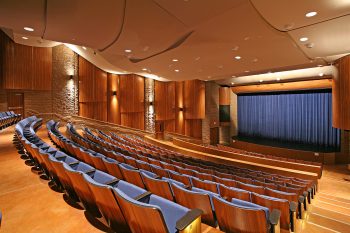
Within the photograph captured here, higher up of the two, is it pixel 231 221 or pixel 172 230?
pixel 172 230

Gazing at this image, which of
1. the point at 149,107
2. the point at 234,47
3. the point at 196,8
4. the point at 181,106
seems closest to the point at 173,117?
the point at 181,106

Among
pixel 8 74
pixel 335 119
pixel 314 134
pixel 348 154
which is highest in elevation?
pixel 8 74

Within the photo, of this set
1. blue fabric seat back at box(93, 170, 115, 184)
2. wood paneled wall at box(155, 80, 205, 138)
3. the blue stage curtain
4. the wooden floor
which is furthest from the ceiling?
wood paneled wall at box(155, 80, 205, 138)

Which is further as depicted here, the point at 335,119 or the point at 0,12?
the point at 335,119

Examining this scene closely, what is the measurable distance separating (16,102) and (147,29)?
20.0 ft

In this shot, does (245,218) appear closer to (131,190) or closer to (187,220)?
(187,220)

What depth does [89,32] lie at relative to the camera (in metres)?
3.35

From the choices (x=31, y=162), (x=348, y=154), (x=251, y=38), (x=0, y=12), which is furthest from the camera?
(x=348, y=154)

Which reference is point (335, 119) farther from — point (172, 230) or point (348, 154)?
point (172, 230)

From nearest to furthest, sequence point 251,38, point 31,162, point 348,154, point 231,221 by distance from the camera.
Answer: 1. point 231,221
2. point 31,162
3. point 251,38
4. point 348,154

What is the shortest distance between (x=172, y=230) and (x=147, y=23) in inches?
115

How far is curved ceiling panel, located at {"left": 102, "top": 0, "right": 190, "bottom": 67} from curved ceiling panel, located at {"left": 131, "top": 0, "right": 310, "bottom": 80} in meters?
A: 0.36

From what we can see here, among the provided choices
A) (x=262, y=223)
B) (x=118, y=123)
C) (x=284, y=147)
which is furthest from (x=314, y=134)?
(x=262, y=223)

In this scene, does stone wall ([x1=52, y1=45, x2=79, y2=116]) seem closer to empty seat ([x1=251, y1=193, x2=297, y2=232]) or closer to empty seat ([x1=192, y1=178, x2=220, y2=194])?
empty seat ([x1=192, y1=178, x2=220, y2=194])
